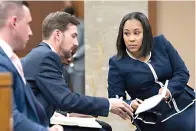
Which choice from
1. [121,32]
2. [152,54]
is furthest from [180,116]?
[121,32]

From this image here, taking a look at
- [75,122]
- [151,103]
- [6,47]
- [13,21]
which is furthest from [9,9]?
[151,103]

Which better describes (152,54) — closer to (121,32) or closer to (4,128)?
(121,32)

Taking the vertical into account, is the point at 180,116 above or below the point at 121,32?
below

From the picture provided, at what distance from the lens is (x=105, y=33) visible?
538 centimetres

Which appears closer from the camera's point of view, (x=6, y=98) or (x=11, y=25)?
(x=6, y=98)

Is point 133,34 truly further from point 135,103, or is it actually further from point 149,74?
point 135,103

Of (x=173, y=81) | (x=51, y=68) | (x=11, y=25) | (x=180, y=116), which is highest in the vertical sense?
(x=11, y=25)

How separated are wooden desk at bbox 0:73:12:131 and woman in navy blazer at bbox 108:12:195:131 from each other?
63.6 inches

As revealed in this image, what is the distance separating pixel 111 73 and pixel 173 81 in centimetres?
43

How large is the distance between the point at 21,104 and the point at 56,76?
0.48 meters

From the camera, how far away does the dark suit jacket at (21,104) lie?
2.50 metres

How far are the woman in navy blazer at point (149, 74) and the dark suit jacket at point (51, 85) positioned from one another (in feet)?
1.73

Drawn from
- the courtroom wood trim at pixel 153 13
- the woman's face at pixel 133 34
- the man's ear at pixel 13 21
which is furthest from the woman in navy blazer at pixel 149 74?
the courtroom wood trim at pixel 153 13

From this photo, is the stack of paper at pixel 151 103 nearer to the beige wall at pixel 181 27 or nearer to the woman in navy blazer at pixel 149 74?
the woman in navy blazer at pixel 149 74
